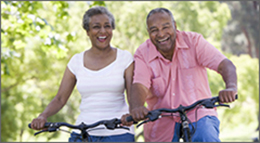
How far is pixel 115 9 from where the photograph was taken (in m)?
15.9

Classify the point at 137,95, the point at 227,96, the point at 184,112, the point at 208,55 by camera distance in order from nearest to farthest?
the point at 227,96
the point at 184,112
the point at 137,95
the point at 208,55

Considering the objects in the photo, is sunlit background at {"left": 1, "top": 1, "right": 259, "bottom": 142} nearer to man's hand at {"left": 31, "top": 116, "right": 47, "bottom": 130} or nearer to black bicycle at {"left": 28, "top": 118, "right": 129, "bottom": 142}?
man's hand at {"left": 31, "top": 116, "right": 47, "bottom": 130}

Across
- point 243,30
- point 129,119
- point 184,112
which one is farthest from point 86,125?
point 243,30

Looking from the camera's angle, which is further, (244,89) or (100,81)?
(244,89)

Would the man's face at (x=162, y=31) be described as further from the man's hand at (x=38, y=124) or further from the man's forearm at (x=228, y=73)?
the man's hand at (x=38, y=124)

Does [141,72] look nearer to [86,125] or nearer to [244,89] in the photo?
[86,125]

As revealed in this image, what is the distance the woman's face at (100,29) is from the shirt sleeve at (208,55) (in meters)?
0.79

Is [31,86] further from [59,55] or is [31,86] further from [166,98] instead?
[166,98]

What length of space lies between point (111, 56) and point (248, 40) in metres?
23.1

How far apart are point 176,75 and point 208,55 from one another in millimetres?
317

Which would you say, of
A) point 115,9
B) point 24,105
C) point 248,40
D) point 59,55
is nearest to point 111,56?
point 59,55

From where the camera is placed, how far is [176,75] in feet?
11.3

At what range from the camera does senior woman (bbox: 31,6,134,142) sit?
135 inches

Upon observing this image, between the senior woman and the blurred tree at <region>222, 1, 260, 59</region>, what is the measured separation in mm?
22094
